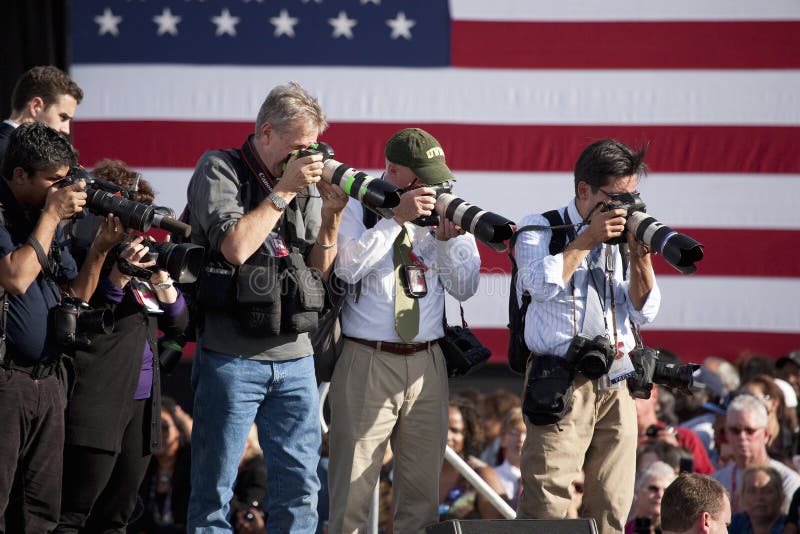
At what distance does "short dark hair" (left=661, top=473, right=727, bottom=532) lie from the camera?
12.8ft

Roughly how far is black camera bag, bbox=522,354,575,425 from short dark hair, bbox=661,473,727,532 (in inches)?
28.5

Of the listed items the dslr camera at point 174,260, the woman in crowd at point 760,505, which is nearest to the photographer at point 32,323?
the dslr camera at point 174,260

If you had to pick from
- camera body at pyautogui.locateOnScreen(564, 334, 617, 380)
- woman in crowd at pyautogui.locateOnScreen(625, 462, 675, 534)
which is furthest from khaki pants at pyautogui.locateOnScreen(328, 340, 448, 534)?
woman in crowd at pyautogui.locateOnScreen(625, 462, 675, 534)

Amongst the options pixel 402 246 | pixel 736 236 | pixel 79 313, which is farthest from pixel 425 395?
pixel 736 236

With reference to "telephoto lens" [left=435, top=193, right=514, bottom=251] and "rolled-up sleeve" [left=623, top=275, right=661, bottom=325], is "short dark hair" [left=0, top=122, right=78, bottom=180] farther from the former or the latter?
"rolled-up sleeve" [left=623, top=275, right=661, bottom=325]

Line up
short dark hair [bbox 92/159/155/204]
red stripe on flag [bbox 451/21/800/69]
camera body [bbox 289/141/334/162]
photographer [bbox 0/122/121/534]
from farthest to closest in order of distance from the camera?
1. red stripe on flag [bbox 451/21/800/69]
2. short dark hair [bbox 92/159/155/204]
3. camera body [bbox 289/141/334/162]
4. photographer [bbox 0/122/121/534]

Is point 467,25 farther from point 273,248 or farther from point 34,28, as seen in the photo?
point 273,248

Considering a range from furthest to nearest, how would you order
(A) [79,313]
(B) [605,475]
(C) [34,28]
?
1. (C) [34,28]
2. (B) [605,475]
3. (A) [79,313]

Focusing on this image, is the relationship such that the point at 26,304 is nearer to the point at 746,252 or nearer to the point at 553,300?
the point at 553,300

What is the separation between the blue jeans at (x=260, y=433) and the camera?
3406mm

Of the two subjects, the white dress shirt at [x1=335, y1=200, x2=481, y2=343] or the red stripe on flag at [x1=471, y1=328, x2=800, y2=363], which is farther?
the red stripe on flag at [x1=471, y1=328, x2=800, y2=363]

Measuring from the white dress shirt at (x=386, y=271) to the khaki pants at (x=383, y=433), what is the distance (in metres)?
0.09

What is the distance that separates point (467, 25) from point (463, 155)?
0.86m

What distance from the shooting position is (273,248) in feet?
11.4
